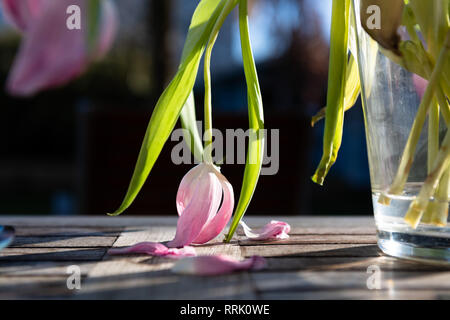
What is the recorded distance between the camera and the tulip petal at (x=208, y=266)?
17.3 inches

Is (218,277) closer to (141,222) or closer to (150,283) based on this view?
(150,283)

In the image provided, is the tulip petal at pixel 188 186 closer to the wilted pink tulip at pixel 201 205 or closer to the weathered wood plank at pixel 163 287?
the wilted pink tulip at pixel 201 205

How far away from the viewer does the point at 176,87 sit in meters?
0.52

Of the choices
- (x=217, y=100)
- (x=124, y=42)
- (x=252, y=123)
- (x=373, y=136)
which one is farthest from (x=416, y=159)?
(x=217, y=100)

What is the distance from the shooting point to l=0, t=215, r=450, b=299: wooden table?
0.39 metres

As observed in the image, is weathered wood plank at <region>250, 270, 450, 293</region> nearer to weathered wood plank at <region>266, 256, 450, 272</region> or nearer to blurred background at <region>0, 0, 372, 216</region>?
weathered wood plank at <region>266, 256, 450, 272</region>

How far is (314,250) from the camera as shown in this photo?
0.54 meters

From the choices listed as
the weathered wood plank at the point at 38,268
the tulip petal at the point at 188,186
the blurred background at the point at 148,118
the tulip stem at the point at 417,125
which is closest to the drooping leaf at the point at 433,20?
the tulip stem at the point at 417,125

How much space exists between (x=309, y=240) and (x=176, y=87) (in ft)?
0.70

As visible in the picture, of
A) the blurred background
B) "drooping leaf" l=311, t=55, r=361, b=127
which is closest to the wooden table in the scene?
"drooping leaf" l=311, t=55, r=361, b=127

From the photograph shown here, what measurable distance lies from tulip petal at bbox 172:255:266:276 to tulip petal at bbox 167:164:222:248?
0.07 metres

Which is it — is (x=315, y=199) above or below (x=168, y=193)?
below

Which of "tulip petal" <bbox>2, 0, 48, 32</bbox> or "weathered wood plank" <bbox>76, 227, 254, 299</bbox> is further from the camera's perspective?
"tulip petal" <bbox>2, 0, 48, 32</bbox>
